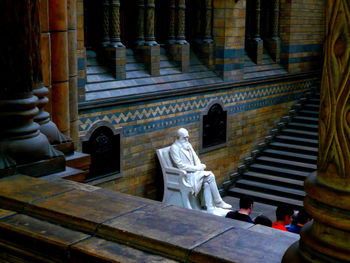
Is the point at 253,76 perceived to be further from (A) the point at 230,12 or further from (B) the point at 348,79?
(B) the point at 348,79

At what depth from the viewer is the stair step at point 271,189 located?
1061cm

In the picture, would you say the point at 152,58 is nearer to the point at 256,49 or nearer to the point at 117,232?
the point at 256,49

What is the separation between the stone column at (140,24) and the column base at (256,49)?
370 cm

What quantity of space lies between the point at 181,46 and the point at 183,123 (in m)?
1.44

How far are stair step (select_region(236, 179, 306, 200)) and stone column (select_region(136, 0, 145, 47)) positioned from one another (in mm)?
3833

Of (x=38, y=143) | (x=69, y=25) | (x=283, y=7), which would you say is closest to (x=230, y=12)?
(x=283, y=7)

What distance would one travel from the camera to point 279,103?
516 inches

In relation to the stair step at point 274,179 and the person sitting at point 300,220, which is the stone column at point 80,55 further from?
the stair step at point 274,179

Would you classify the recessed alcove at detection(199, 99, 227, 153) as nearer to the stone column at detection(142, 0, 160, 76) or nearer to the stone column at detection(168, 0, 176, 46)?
the stone column at detection(168, 0, 176, 46)

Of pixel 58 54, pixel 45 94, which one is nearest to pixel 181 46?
pixel 58 54

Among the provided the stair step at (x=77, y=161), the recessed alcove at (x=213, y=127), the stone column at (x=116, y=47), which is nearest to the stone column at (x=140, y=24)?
the stone column at (x=116, y=47)

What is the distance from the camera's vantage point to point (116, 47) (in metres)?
8.75

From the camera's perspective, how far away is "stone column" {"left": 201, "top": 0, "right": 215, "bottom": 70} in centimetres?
1098

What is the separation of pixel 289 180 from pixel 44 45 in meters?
7.82
